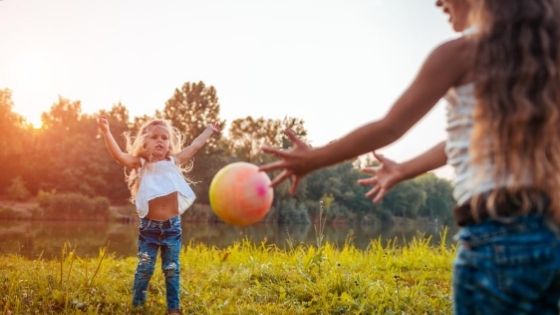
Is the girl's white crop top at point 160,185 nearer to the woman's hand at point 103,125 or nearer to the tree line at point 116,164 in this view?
the woman's hand at point 103,125

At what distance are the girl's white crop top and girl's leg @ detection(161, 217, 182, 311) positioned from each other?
0.20m

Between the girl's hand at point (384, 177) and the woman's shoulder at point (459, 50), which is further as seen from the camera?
the girl's hand at point (384, 177)

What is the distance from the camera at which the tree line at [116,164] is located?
38.7m

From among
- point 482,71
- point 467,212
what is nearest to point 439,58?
point 482,71

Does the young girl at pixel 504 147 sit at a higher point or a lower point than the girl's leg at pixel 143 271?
higher

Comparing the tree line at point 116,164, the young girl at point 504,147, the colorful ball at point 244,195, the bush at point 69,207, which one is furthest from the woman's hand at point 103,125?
the bush at point 69,207

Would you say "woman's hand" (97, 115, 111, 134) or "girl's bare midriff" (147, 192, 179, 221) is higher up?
"woman's hand" (97, 115, 111, 134)

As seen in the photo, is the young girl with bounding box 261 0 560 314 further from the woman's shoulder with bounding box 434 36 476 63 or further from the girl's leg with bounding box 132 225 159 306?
the girl's leg with bounding box 132 225 159 306

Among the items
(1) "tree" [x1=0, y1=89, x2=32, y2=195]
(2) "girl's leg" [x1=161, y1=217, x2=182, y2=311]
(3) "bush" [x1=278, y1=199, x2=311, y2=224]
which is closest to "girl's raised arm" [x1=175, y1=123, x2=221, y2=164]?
(2) "girl's leg" [x1=161, y1=217, x2=182, y2=311]

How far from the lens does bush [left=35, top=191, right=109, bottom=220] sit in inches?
1246

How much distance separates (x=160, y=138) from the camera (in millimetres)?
5043

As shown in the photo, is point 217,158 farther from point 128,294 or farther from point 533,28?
point 533,28

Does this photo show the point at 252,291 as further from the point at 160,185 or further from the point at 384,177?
the point at 384,177

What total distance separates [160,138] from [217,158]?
47850 mm
